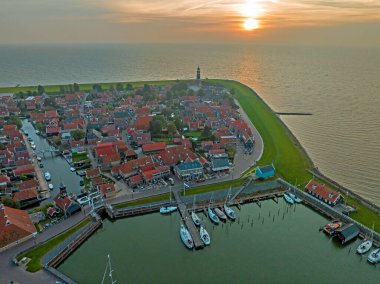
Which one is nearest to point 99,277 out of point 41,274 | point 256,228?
point 41,274

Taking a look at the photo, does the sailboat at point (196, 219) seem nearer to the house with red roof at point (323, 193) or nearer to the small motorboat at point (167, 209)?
the small motorboat at point (167, 209)

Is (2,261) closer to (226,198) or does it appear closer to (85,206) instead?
(85,206)

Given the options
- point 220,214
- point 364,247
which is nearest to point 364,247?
point 364,247

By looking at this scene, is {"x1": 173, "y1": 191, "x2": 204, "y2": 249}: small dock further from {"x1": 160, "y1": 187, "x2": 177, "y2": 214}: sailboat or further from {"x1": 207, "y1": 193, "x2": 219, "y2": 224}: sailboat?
{"x1": 207, "y1": 193, "x2": 219, "y2": 224}: sailboat

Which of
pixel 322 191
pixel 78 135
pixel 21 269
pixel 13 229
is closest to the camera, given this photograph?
pixel 21 269

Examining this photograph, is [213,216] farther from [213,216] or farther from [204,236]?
[204,236]
